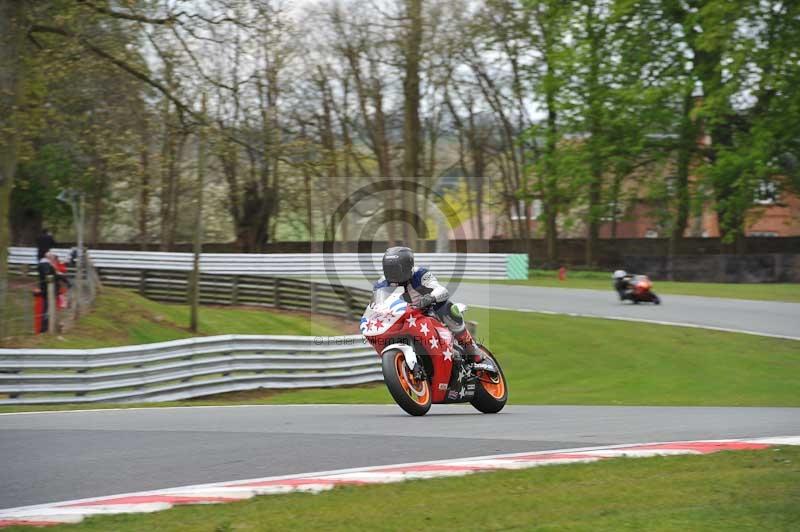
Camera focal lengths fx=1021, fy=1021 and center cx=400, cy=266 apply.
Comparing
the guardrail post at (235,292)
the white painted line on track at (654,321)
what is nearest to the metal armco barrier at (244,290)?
the guardrail post at (235,292)

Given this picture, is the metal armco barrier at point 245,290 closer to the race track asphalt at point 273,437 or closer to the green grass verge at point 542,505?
the race track asphalt at point 273,437

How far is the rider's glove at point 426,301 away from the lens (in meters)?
10.8

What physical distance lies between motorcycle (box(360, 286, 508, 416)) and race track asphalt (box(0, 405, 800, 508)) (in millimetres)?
296

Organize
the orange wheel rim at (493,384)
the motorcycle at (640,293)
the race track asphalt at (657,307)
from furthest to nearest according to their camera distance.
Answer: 1. the motorcycle at (640,293)
2. the race track asphalt at (657,307)
3. the orange wheel rim at (493,384)

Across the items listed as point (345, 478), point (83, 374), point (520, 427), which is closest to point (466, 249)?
point (83, 374)

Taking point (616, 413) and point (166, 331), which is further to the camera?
point (166, 331)

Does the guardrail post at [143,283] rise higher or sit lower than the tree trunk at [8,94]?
lower

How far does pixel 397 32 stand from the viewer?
36.3 metres

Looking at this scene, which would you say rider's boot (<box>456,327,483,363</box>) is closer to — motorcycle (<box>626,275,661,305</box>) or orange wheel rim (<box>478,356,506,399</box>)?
orange wheel rim (<box>478,356,506,399</box>)

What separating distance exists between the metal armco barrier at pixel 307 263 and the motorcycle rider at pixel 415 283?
24534 mm

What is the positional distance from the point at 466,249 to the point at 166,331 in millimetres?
24611

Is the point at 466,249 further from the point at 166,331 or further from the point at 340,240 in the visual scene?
the point at 166,331

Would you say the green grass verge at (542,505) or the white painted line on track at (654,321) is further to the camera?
the white painted line on track at (654,321)

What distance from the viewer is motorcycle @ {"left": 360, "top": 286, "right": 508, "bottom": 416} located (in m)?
10.6
